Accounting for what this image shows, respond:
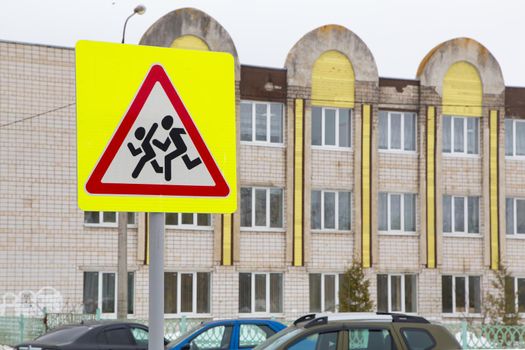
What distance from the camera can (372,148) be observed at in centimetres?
3772

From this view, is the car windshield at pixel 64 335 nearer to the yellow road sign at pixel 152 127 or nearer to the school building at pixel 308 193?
the school building at pixel 308 193

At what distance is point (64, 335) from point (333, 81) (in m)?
20.2

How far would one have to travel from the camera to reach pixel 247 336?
18.1m

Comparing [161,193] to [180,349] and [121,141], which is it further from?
[180,349]

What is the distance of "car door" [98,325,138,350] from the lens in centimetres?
1938

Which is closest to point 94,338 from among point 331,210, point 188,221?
point 188,221

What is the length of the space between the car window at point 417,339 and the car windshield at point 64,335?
8837 mm

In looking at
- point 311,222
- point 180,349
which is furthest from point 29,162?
point 180,349

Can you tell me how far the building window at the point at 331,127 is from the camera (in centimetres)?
3734

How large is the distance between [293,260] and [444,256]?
6013mm

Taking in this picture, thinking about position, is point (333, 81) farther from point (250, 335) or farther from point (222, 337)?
point (222, 337)

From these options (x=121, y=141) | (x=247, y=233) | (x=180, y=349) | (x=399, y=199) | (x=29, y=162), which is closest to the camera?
(x=121, y=141)

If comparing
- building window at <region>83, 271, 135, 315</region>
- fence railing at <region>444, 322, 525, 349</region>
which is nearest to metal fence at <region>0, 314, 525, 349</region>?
fence railing at <region>444, 322, 525, 349</region>

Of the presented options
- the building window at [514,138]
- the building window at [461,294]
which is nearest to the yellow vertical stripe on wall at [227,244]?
the building window at [461,294]
